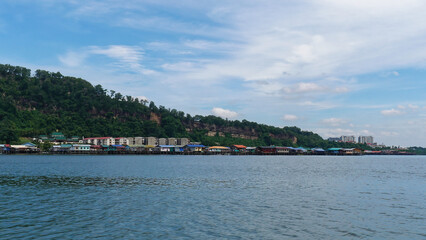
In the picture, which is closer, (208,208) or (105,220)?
(105,220)

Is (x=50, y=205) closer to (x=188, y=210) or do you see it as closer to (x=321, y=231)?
(x=188, y=210)

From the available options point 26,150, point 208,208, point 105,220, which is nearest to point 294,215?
point 208,208

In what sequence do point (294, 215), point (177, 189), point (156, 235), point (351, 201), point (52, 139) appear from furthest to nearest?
point (52, 139) → point (177, 189) → point (351, 201) → point (294, 215) → point (156, 235)

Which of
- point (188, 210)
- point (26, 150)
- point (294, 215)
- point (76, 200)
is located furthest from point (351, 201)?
point (26, 150)

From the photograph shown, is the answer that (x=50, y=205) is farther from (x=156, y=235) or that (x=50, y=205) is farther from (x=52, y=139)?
(x=52, y=139)

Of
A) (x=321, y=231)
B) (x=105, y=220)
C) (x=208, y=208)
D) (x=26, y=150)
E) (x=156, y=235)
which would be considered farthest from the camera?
(x=26, y=150)

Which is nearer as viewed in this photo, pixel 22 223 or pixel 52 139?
pixel 22 223

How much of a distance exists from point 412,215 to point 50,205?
3092 cm

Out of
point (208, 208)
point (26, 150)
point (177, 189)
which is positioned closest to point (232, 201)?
point (208, 208)

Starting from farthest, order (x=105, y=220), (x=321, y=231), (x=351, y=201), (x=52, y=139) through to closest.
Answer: (x=52, y=139), (x=351, y=201), (x=105, y=220), (x=321, y=231)

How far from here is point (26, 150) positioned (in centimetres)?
15825

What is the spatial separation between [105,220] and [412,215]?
2472cm

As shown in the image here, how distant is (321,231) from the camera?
23078mm

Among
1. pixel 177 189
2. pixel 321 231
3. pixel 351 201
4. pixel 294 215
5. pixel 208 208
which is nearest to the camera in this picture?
pixel 321 231
